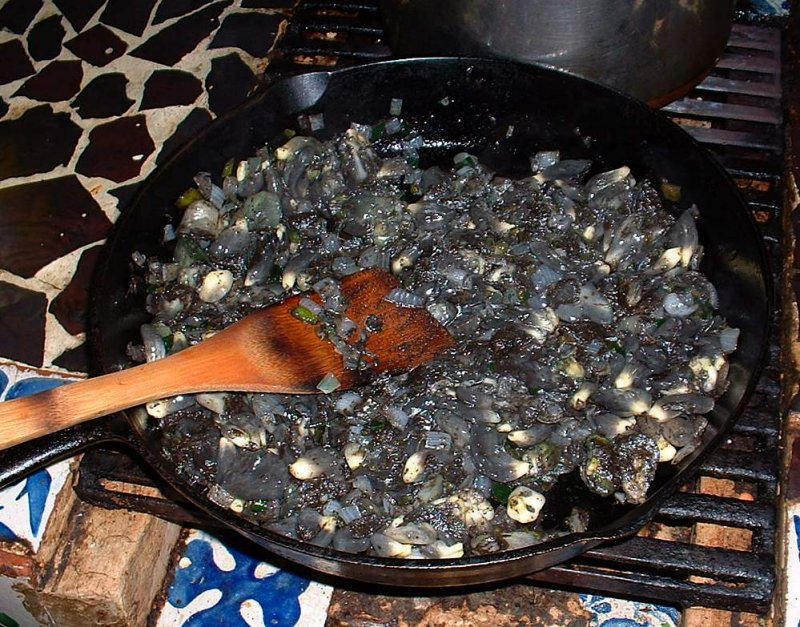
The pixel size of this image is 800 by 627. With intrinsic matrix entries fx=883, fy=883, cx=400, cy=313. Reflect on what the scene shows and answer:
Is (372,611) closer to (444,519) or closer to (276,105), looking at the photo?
(444,519)

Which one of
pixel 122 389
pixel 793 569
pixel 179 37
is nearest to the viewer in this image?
pixel 122 389

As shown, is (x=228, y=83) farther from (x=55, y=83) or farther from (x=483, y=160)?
(x=483, y=160)

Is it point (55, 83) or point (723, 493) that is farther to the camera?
point (55, 83)

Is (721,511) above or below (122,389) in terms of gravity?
below

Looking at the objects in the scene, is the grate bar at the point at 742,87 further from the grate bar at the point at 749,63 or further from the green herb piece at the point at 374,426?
the green herb piece at the point at 374,426

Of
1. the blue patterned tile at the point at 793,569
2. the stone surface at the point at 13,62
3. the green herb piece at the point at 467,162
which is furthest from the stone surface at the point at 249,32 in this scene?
the blue patterned tile at the point at 793,569

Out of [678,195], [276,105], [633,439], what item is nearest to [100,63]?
[276,105]

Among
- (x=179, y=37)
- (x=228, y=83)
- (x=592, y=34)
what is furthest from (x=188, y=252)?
(x=179, y=37)
